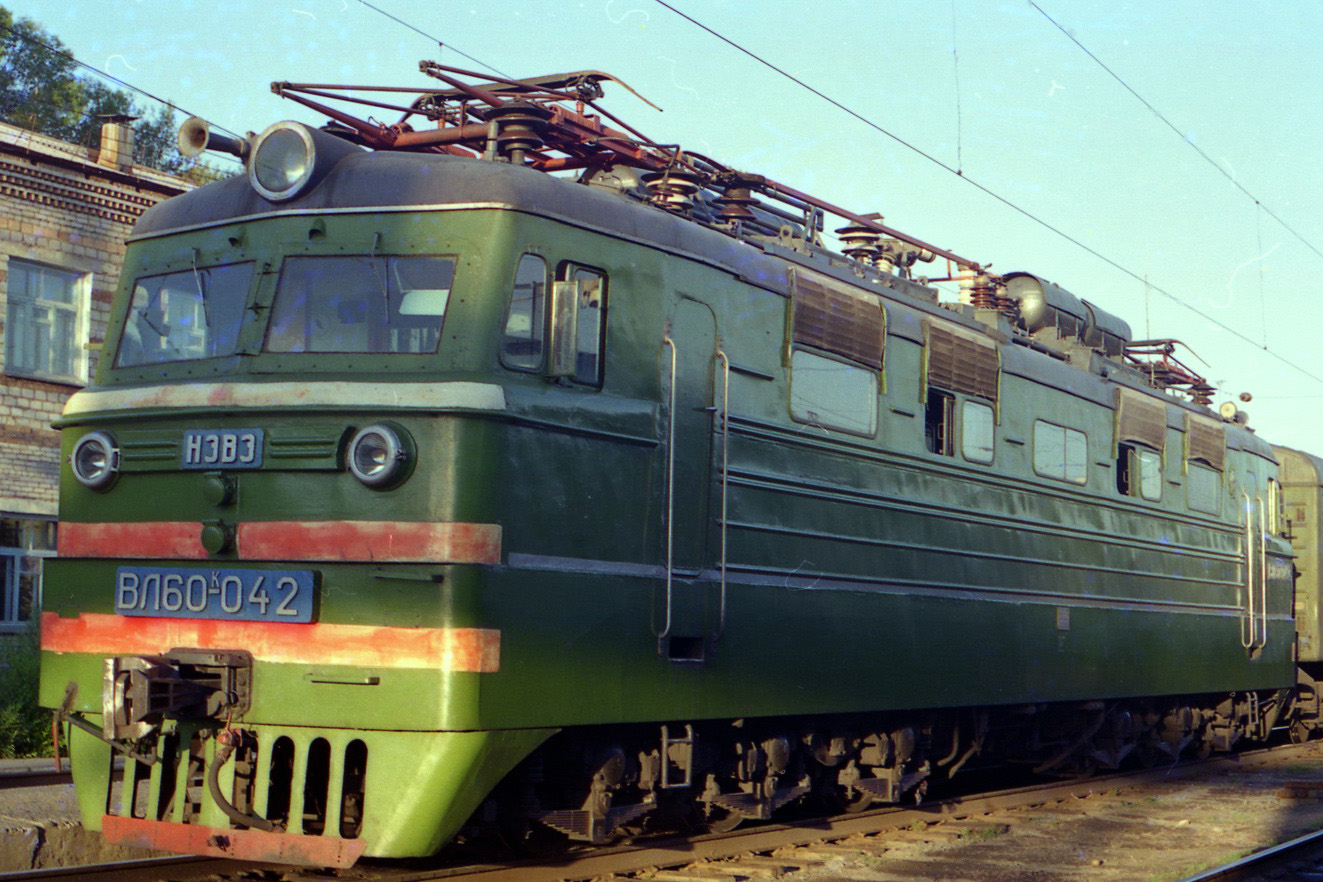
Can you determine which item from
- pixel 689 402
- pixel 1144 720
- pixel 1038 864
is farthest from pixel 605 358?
pixel 1144 720

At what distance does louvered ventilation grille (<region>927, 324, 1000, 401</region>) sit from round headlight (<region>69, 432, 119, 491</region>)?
530 cm

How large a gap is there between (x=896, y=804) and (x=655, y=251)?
16.2ft

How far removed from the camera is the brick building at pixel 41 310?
60.0 ft

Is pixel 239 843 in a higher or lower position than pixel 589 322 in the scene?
lower

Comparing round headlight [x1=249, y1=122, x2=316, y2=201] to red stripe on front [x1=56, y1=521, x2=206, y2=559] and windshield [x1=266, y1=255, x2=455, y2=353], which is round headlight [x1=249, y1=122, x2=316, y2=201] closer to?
windshield [x1=266, y1=255, x2=455, y2=353]

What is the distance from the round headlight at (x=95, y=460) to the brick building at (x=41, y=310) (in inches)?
415

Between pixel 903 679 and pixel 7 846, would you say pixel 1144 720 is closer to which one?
pixel 903 679

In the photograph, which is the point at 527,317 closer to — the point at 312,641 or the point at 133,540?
the point at 312,641

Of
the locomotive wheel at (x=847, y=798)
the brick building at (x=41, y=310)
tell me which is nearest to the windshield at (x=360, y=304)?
the locomotive wheel at (x=847, y=798)

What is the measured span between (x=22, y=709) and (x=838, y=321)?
8682 millimetres

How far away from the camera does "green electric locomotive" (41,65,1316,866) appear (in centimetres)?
700

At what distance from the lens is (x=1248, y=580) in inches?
637

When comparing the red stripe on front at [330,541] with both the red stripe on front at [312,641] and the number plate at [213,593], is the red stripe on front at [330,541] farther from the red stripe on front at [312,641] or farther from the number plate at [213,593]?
the red stripe on front at [312,641]

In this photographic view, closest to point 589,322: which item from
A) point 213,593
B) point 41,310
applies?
point 213,593
